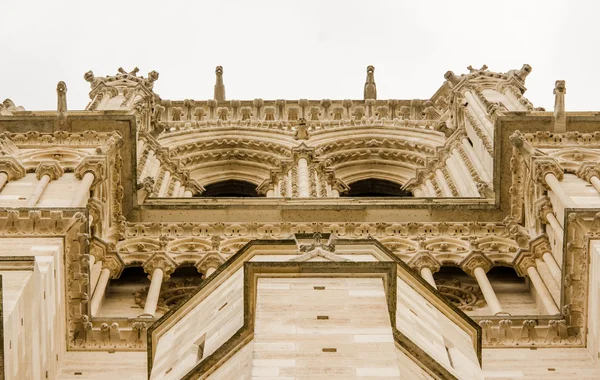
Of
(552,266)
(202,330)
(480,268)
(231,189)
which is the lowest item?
(202,330)

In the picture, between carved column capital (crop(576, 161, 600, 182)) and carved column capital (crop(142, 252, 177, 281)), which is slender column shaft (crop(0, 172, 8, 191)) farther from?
carved column capital (crop(576, 161, 600, 182))

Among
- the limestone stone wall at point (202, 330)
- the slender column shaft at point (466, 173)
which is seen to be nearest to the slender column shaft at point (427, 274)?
the limestone stone wall at point (202, 330)

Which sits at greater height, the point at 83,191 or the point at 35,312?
the point at 83,191

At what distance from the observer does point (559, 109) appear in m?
32.9

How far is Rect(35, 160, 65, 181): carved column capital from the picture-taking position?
2912cm

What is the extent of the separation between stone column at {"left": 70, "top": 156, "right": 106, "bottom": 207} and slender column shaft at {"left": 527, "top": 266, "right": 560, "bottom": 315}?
797cm

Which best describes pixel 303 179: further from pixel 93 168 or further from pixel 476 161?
pixel 93 168

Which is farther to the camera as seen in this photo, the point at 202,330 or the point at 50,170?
the point at 50,170

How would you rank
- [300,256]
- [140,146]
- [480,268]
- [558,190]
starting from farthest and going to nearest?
[140,146] < [480,268] < [558,190] < [300,256]

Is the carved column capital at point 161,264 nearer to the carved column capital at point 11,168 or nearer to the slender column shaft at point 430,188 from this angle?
the carved column capital at point 11,168

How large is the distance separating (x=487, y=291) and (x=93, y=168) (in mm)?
7543

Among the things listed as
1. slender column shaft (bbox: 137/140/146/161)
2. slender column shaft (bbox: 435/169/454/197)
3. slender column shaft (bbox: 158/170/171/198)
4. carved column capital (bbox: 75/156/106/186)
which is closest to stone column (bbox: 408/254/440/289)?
carved column capital (bbox: 75/156/106/186)

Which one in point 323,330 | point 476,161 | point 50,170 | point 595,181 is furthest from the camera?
point 476,161

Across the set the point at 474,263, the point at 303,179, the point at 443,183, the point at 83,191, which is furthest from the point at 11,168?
the point at 443,183
